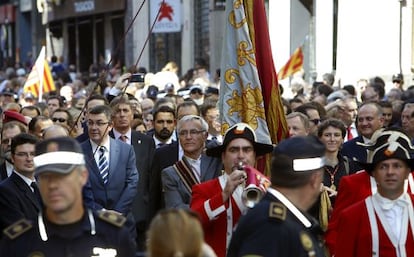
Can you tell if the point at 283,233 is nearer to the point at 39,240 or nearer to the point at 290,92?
the point at 39,240

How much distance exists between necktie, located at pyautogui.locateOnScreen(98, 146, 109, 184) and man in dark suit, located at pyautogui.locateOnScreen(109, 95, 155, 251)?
84cm

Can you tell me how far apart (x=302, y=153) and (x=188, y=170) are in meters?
4.18

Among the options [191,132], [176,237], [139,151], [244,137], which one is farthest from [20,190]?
[176,237]

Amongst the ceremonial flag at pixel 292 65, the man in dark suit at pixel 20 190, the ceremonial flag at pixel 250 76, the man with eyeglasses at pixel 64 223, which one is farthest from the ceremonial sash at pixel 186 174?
the ceremonial flag at pixel 292 65

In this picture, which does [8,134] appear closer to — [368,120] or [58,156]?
[368,120]

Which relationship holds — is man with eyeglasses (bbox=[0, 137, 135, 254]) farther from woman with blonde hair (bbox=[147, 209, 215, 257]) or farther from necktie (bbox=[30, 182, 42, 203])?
necktie (bbox=[30, 182, 42, 203])

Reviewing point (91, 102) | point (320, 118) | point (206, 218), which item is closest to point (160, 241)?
point (206, 218)

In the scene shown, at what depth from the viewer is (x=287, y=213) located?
6.19 meters

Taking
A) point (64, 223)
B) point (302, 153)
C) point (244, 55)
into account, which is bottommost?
point (64, 223)

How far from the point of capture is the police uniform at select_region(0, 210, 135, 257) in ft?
20.2

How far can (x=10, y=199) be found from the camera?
955cm

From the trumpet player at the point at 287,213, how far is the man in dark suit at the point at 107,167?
4788mm

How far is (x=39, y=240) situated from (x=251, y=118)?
4.87 m

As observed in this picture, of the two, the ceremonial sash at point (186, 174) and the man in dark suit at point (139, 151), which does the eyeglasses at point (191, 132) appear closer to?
the ceremonial sash at point (186, 174)
